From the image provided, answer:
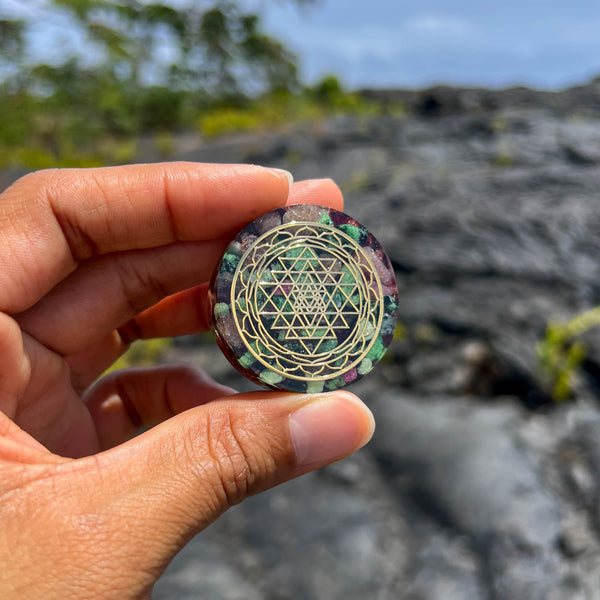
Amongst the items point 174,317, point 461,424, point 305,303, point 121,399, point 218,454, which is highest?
point 305,303

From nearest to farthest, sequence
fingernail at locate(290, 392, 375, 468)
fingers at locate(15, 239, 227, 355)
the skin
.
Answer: the skin < fingernail at locate(290, 392, 375, 468) < fingers at locate(15, 239, 227, 355)

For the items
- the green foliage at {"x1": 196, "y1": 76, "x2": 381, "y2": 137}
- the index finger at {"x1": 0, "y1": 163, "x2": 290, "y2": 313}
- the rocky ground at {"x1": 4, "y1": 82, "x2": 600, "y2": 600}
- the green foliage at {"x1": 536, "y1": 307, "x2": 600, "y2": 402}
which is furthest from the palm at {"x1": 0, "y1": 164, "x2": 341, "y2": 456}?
the green foliage at {"x1": 196, "y1": 76, "x2": 381, "y2": 137}

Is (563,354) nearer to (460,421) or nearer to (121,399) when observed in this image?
(460,421)

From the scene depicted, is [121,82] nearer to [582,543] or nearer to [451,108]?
[451,108]

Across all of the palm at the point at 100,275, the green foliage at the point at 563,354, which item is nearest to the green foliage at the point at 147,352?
the palm at the point at 100,275

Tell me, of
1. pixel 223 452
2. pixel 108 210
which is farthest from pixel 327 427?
pixel 108 210

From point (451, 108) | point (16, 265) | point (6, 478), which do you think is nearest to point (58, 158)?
point (451, 108)

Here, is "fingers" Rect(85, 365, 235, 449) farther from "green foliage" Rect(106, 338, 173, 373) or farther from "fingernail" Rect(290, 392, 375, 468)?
"green foliage" Rect(106, 338, 173, 373)

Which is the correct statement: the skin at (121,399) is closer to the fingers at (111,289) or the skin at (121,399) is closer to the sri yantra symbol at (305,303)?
the fingers at (111,289)
